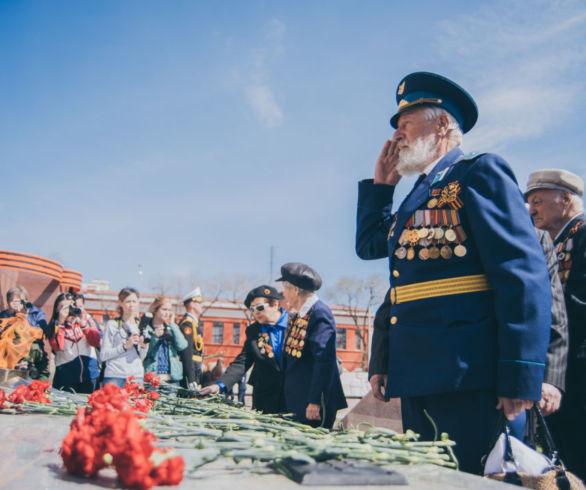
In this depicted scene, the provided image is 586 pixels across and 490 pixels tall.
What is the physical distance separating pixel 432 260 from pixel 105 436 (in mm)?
1519

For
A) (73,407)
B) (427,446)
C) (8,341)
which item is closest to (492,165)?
(427,446)

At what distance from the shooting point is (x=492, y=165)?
2.28 meters

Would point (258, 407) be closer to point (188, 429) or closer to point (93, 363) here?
point (93, 363)

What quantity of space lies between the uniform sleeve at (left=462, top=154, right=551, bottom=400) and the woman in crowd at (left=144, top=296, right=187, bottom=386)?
17.0ft

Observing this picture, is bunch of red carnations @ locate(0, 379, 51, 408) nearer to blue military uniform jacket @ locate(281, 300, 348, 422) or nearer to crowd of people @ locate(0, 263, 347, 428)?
crowd of people @ locate(0, 263, 347, 428)

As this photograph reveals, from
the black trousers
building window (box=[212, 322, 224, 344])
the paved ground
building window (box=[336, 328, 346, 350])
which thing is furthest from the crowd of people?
building window (box=[336, 328, 346, 350])

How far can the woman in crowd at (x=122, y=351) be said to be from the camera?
5.86m

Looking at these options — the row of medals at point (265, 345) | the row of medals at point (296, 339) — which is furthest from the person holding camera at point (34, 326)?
the row of medals at point (296, 339)

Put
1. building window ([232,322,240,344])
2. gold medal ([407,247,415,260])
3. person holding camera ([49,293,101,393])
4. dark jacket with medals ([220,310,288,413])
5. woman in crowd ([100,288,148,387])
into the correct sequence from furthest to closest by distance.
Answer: building window ([232,322,240,344]) < person holding camera ([49,293,101,393]) < woman in crowd ([100,288,148,387]) < dark jacket with medals ([220,310,288,413]) < gold medal ([407,247,415,260])

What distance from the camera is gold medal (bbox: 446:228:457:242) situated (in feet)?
7.47

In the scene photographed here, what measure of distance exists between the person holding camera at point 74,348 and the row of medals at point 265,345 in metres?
2.30

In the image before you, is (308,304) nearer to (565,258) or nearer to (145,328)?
(565,258)

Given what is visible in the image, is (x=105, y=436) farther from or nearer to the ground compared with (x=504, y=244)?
nearer to the ground

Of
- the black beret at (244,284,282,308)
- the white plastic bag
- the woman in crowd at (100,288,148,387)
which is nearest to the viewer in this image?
the white plastic bag
